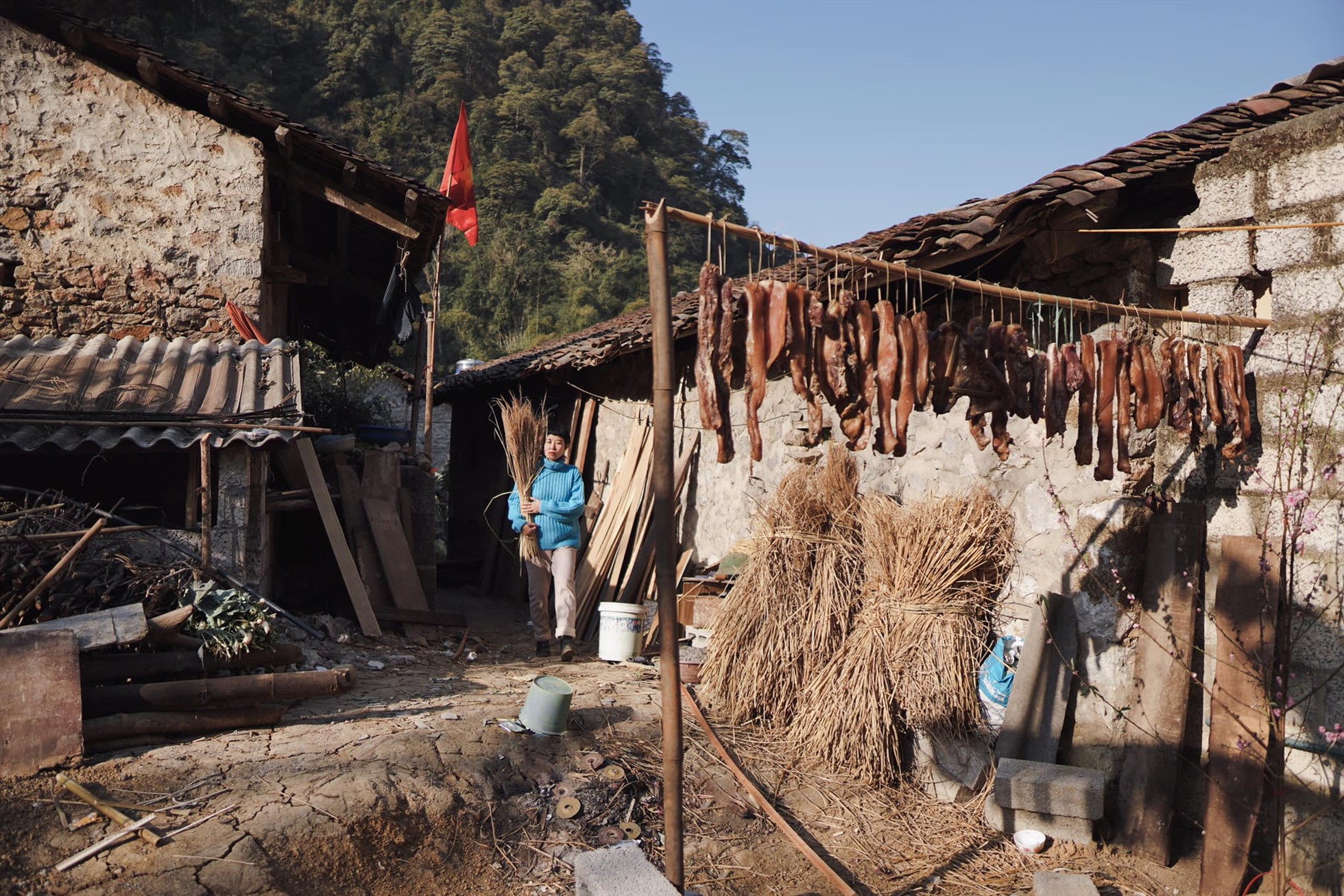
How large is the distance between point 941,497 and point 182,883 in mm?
4114

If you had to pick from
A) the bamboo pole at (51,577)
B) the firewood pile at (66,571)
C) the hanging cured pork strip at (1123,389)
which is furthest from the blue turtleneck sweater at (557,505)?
the hanging cured pork strip at (1123,389)

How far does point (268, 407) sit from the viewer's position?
19.1 feet

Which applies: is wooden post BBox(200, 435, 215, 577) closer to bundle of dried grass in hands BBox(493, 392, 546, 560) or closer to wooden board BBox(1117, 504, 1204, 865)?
bundle of dried grass in hands BBox(493, 392, 546, 560)

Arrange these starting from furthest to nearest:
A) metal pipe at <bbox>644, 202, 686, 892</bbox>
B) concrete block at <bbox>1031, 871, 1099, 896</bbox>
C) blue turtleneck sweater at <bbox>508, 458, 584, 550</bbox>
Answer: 1. blue turtleneck sweater at <bbox>508, 458, 584, 550</bbox>
2. concrete block at <bbox>1031, 871, 1099, 896</bbox>
3. metal pipe at <bbox>644, 202, 686, 892</bbox>

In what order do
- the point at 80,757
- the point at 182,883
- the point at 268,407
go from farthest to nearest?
the point at 268,407, the point at 80,757, the point at 182,883

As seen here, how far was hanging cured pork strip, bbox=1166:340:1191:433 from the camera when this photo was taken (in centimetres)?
390

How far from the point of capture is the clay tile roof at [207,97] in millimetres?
→ 6770

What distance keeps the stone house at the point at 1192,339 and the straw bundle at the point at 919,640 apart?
18cm

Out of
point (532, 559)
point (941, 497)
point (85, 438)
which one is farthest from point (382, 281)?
point (941, 497)

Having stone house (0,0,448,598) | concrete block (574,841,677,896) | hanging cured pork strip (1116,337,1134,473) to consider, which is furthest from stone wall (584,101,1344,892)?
stone house (0,0,448,598)

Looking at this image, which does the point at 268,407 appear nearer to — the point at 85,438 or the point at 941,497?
the point at 85,438

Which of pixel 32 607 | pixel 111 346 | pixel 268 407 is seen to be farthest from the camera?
pixel 111 346

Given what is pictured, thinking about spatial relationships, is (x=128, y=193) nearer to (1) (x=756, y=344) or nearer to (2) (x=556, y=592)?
(2) (x=556, y=592)

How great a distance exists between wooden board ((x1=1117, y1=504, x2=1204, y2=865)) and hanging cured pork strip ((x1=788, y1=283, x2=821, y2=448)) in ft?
7.07
